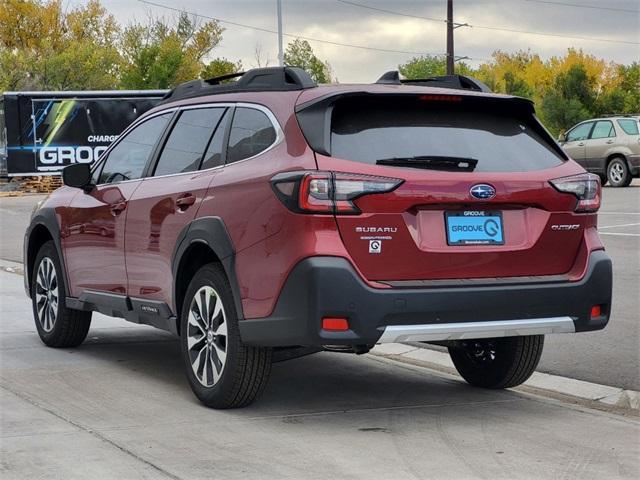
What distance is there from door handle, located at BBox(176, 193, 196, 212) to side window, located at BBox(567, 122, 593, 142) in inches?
989

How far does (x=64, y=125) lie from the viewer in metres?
Answer: 40.6

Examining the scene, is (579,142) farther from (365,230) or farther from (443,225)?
(365,230)

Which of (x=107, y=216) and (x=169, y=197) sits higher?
(x=169, y=197)

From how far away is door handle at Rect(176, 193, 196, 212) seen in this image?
662cm

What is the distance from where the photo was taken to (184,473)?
16.5 feet

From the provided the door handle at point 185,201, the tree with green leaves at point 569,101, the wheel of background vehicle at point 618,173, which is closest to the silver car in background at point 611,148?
the wheel of background vehicle at point 618,173

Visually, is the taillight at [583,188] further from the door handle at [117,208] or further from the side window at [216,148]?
the door handle at [117,208]

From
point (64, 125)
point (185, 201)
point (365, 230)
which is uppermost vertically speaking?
point (64, 125)

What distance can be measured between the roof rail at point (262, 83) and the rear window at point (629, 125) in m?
23.6

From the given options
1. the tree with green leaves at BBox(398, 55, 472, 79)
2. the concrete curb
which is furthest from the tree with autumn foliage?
the concrete curb

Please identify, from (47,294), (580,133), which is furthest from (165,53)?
(47,294)

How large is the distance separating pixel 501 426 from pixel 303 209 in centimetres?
158

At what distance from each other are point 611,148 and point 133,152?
77.8ft

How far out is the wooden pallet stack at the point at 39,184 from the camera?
4191cm
